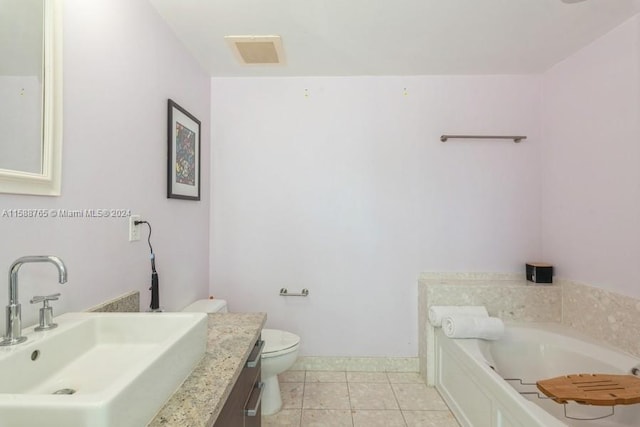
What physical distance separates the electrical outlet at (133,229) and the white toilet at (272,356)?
2.09 ft

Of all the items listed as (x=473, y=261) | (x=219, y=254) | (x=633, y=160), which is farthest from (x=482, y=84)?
(x=219, y=254)

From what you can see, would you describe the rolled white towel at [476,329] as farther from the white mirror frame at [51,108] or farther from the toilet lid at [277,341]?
the white mirror frame at [51,108]

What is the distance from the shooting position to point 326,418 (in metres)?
1.82

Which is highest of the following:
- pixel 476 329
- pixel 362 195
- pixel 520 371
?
pixel 362 195

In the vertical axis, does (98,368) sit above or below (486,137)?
below

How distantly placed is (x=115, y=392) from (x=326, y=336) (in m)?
1.92

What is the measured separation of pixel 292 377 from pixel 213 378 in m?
1.56

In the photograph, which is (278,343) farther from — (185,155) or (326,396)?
(185,155)

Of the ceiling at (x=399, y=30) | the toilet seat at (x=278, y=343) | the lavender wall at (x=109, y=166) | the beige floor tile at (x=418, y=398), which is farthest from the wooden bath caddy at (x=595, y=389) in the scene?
the lavender wall at (x=109, y=166)

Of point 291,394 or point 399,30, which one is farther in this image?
point 291,394

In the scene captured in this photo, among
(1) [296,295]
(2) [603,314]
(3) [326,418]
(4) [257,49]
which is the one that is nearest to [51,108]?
(4) [257,49]

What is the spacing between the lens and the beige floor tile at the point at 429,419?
1.79m

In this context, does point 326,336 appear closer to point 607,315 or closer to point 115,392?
point 607,315

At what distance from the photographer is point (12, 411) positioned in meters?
0.55
